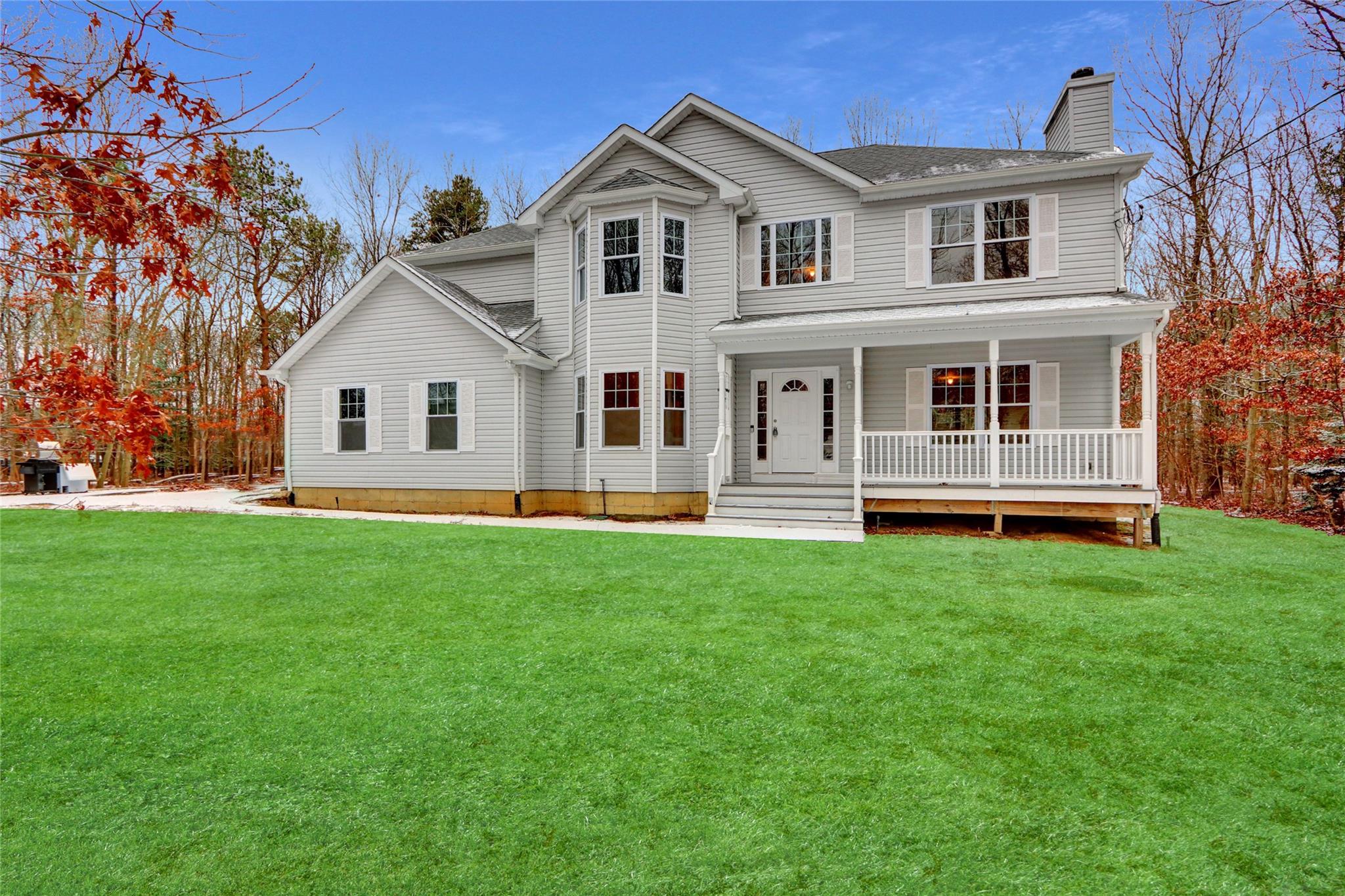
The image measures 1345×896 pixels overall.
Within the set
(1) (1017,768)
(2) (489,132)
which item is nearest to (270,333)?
(2) (489,132)

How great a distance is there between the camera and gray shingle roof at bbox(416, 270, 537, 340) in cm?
1372

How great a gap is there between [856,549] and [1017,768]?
18.5 ft

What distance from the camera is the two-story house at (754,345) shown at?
11.7 meters

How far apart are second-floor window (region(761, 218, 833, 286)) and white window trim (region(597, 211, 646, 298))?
2434mm

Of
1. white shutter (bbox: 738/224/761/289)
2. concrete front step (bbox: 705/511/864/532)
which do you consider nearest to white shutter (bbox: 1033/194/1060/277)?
white shutter (bbox: 738/224/761/289)

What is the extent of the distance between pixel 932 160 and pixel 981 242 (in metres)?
2.21

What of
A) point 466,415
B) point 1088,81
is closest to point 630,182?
point 466,415

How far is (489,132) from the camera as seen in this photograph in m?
26.9

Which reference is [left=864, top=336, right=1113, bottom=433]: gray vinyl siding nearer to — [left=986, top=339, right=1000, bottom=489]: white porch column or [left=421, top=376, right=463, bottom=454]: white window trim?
[left=986, top=339, right=1000, bottom=489]: white porch column

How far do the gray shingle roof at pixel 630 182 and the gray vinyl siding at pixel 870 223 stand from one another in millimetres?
1503

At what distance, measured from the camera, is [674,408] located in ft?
43.5

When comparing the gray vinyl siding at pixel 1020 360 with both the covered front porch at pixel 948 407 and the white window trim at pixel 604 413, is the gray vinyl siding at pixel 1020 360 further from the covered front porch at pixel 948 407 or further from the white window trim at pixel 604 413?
the white window trim at pixel 604 413

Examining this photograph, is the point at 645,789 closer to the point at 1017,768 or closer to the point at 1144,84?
the point at 1017,768

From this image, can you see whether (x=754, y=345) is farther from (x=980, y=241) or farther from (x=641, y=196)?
(x=980, y=241)
